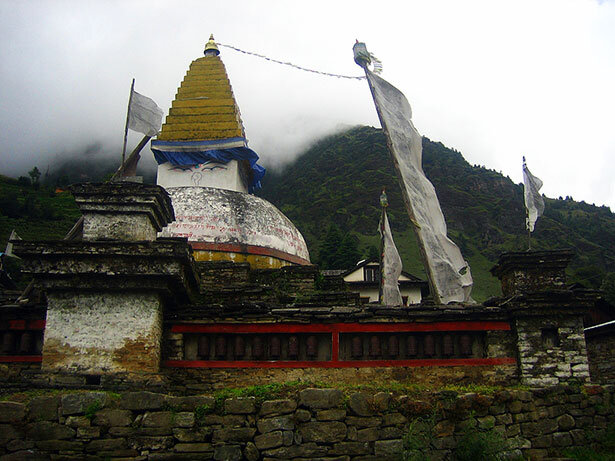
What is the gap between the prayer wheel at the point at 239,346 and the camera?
34.2ft

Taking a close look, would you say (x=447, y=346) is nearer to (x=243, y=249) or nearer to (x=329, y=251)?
(x=243, y=249)

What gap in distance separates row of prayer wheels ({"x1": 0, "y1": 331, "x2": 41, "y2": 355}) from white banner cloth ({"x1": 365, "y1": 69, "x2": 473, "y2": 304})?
742 centimetres

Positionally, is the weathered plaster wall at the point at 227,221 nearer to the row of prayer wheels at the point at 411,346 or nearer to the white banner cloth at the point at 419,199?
the white banner cloth at the point at 419,199

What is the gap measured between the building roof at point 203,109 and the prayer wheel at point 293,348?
31.9 feet

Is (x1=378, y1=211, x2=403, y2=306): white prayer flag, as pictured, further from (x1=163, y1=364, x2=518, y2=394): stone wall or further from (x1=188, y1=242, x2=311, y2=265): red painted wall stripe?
(x1=163, y1=364, x2=518, y2=394): stone wall

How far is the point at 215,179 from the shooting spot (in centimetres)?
1870

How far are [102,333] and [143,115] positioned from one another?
5021 millimetres

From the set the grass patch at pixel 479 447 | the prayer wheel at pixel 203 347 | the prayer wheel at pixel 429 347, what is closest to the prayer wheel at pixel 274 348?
the prayer wheel at pixel 203 347

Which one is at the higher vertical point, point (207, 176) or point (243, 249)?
point (207, 176)

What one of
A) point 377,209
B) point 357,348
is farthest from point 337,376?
point 377,209

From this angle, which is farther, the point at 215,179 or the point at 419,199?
the point at 215,179

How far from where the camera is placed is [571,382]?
390 inches

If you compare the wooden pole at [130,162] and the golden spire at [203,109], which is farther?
the golden spire at [203,109]

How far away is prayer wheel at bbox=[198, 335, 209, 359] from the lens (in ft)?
34.4
